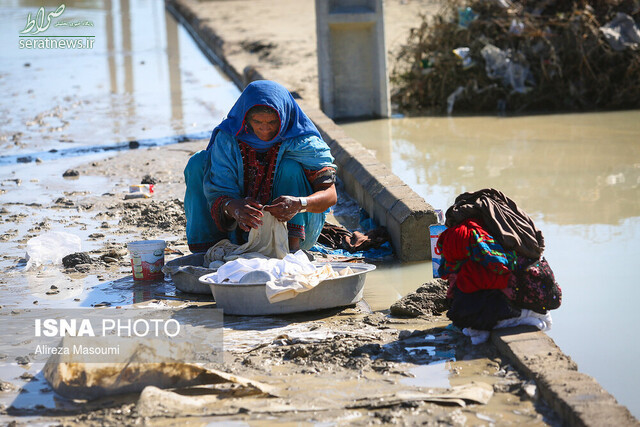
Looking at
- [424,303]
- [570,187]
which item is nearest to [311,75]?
[570,187]

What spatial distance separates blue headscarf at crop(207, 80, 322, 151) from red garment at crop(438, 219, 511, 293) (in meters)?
1.40

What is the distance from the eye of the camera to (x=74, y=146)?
9.72 meters

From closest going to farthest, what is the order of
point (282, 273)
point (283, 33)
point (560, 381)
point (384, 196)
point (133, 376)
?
point (560, 381)
point (133, 376)
point (282, 273)
point (384, 196)
point (283, 33)

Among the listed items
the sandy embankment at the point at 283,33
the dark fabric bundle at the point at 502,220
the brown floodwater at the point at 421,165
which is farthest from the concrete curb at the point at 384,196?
the sandy embankment at the point at 283,33

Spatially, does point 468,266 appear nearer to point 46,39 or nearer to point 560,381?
point 560,381

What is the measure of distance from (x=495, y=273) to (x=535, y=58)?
706 cm

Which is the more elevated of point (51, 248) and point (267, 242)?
point (267, 242)

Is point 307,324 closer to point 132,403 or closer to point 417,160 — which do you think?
point 132,403

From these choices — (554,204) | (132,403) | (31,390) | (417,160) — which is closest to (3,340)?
(31,390)

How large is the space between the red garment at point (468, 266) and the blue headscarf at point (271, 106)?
4.59 feet

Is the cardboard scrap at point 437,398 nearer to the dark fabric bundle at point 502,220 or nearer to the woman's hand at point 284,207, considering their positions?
the dark fabric bundle at point 502,220

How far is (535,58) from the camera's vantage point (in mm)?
10422

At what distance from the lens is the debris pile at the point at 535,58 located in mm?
10141

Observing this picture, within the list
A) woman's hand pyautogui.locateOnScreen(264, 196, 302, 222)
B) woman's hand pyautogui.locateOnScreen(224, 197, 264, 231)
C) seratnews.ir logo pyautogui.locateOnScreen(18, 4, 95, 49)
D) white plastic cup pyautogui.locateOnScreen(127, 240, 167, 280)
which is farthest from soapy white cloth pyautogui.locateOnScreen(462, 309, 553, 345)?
seratnews.ir logo pyautogui.locateOnScreen(18, 4, 95, 49)
